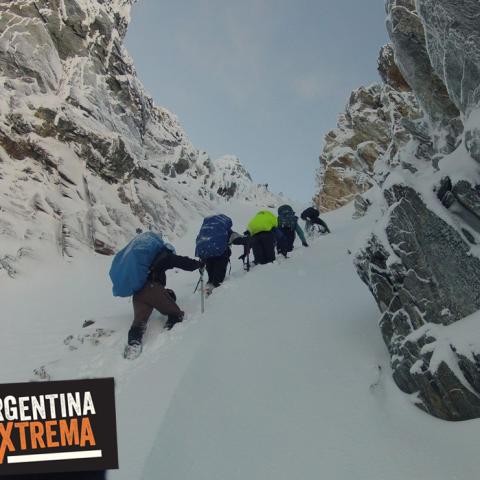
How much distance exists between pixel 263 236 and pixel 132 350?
664cm

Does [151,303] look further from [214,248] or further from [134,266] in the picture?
[214,248]

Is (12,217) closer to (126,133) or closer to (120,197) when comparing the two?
(120,197)

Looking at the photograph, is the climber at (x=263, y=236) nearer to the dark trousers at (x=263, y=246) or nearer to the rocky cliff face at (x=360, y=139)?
the dark trousers at (x=263, y=246)

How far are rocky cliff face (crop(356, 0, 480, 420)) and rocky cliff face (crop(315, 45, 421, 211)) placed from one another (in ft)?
94.8

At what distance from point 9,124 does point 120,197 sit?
697 cm

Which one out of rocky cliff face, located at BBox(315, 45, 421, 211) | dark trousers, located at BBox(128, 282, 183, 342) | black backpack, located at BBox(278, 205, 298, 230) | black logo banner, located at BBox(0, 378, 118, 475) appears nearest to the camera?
black logo banner, located at BBox(0, 378, 118, 475)

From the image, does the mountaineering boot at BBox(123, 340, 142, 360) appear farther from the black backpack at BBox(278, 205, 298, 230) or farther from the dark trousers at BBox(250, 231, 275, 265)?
the black backpack at BBox(278, 205, 298, 230)

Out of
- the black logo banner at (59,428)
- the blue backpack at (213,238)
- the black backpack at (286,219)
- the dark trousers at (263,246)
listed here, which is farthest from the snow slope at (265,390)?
the black backpack at (286,219)

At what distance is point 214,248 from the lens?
36.4ft

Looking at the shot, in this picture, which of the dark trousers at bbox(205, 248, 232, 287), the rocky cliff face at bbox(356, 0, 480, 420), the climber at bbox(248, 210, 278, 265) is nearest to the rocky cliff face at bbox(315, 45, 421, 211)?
the climber at bbox(248, 210, 278, 265)

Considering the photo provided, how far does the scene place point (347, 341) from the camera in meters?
6.91

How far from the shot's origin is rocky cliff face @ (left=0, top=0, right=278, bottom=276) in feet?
64.3

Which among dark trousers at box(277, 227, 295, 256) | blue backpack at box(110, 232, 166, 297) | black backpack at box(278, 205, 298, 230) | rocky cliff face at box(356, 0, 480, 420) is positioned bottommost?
rocky cliff face at box(356, 0, 480, 420)

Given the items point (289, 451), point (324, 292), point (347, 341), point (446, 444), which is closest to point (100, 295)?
point (324, 292)
